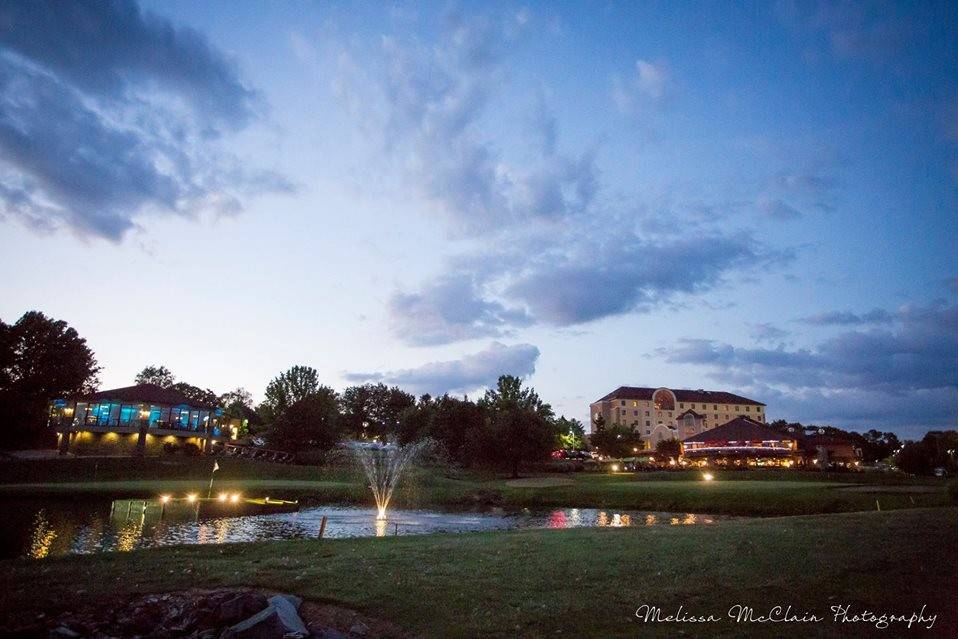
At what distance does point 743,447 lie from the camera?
85938 mm

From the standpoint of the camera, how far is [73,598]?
1041cm

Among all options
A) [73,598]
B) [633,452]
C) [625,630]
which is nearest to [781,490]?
[625,630]

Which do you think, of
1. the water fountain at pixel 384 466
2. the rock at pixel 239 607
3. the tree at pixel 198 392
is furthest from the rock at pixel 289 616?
the tree at pixel 198 392

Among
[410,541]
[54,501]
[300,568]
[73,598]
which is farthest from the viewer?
[54,501]

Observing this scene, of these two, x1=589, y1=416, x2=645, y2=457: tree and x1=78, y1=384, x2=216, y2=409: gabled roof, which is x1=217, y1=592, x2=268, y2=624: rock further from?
x1=589, y1=416, x2=645, y2=457: tree

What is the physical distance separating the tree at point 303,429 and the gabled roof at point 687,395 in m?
114

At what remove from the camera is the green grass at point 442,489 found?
3731 centimetres

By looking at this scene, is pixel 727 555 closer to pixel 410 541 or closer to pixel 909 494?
pixel 410 541

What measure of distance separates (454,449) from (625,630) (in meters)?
82.0

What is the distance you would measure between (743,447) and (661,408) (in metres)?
84.5

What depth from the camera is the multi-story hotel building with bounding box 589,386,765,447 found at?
550 feet

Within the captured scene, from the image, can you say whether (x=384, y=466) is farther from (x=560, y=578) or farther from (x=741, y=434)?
(x=741, y=434)

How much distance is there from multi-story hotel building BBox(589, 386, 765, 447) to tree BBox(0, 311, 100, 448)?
129167 mm

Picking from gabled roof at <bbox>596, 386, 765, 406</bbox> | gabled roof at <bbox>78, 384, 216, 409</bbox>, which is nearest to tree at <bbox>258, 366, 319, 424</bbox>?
gabled roof at <bbox>78, 384, 216, 409</bbox>
